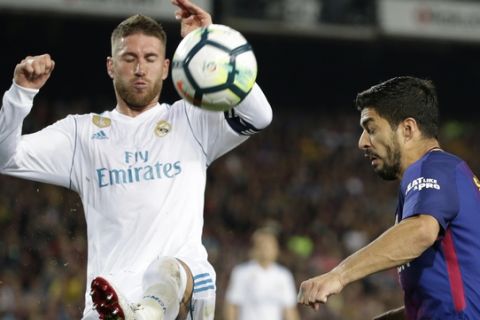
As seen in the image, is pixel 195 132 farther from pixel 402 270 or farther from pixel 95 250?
pixel 402 270

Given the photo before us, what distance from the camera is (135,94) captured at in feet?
16.1

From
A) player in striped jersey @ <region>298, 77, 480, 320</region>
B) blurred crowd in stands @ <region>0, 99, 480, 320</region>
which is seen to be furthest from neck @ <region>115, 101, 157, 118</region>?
blurred crowd in stands @ <region>0, 99, 480, 320</region>

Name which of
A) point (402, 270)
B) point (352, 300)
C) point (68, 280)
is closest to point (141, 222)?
point (402, 270)

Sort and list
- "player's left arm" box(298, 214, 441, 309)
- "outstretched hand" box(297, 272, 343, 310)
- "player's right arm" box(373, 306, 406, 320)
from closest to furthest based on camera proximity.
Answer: "outstretched hand" box(297, 272, 343, 310) < "player's left arm" box(298, 214, 441, 309) < "player's right arm" box(373, 306, 406, 320)

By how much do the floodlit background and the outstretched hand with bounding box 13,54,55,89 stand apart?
22.6ft

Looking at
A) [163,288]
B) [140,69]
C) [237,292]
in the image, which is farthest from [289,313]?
[163,288]

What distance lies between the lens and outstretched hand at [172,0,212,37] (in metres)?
4.84

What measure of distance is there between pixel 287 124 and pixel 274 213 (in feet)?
13.1

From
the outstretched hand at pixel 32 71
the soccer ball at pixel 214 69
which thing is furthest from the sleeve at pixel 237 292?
the soccer ball at pixel 214 69

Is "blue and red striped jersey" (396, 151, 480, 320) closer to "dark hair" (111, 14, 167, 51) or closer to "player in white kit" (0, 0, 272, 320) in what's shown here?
"player in white kit" (0, 0, 272, 320)

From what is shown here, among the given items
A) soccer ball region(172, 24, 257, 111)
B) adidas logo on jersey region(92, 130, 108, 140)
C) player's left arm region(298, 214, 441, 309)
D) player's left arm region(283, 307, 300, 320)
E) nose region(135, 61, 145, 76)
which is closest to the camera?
player's left arm region(298, 214, 441, 309)

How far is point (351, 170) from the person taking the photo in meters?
18.8

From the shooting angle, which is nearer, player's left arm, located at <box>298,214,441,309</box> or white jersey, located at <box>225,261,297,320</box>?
player's left arm, located at <box>298,214,441,309</box>

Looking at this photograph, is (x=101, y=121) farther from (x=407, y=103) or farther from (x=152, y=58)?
(x=407, y=103)
